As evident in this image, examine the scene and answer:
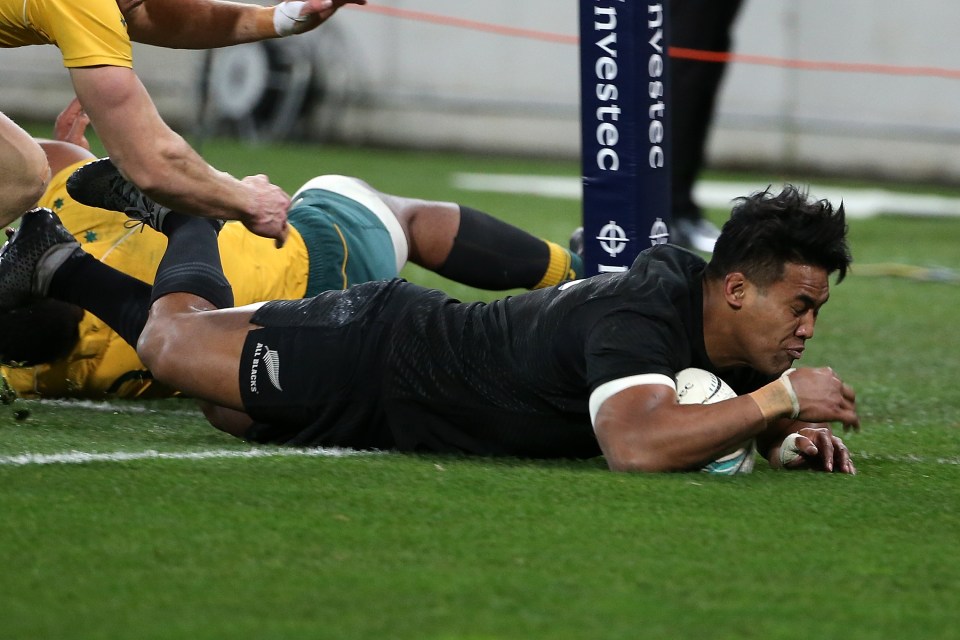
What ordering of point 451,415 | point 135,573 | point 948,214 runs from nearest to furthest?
1. point 135,573
2. point 451,415
3. point 948,214

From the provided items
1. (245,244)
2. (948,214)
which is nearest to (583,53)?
(245,244)

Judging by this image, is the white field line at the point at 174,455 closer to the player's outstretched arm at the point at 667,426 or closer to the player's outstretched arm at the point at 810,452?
the player's outstretched arm at the point at 810,452

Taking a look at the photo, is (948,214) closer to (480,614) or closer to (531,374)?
(531,374)

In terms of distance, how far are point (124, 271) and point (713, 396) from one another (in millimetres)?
2003

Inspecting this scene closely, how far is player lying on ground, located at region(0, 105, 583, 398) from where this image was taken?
479 centimetres

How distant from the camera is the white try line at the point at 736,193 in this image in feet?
37.6

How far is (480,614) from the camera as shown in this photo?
2.68 m

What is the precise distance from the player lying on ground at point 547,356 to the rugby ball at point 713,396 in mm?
44

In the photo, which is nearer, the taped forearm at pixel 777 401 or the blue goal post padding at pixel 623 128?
the taped forearm at pixel 777 401

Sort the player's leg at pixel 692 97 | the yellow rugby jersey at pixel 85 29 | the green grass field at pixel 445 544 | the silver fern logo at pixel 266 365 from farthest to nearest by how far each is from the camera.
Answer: the player's leg at pixel 692 97 < the silver fern logo at pixel 266 365 < the yellow rugby jersey at pixel 85 29 < the green grass field at pixel 445 544

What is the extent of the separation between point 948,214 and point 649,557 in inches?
353

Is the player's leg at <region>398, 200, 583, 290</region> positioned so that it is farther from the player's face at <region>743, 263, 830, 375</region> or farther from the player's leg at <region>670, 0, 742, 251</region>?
the player's leg at <region>670, 0, 742, 251</region>

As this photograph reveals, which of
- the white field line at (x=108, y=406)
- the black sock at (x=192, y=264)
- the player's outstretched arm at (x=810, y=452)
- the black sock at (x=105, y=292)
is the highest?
the black sock at (x=192, y=264)

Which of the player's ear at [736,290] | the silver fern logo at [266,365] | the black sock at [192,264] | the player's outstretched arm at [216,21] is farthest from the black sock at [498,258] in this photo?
the player's ear at [736,290]
